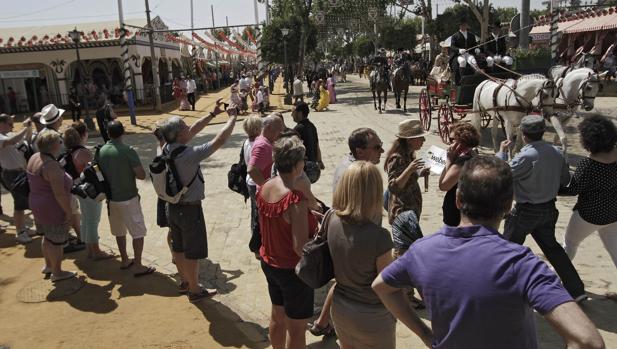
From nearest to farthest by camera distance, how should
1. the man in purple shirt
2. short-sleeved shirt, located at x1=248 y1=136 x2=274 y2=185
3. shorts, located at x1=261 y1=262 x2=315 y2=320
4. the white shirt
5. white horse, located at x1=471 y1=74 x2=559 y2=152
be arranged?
the man in purple shirt, shorts, located at x1=261 y1=262 x2=315 y2=320, short-sleeved shirt, located at x1=248 y1=136 x2=274 y2=185, white horse, located at x1=471 y1=74 x2=559 y2=152, the white shirt

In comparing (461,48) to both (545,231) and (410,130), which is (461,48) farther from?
(410,130)

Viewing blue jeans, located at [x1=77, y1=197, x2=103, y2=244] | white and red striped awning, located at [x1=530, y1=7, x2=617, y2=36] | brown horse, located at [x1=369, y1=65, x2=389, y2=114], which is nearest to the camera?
blue jeans, located at [x1=77, y1=197, x2=103, y2=244]

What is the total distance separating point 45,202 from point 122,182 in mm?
1008

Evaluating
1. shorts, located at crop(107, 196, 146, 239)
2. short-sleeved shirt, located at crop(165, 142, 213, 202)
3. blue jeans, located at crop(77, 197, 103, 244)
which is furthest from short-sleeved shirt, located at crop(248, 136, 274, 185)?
blue jeans, located at crop(77, 197, 103, 244)

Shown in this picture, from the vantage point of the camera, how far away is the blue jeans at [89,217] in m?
5.79

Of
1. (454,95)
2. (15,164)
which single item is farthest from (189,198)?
(454,95)

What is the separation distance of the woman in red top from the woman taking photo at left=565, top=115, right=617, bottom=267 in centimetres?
235

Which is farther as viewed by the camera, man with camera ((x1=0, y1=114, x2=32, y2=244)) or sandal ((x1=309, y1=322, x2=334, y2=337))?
man with camera ((x1=0, y1=114, x2=32, y2=244))

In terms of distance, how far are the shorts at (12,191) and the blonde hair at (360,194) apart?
5968mm

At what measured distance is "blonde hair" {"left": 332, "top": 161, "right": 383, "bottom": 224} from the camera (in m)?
2.53

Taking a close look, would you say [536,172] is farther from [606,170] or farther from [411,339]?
[411,339]

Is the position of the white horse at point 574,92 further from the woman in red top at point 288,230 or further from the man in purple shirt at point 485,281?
the man in purple shirt at point 485,281

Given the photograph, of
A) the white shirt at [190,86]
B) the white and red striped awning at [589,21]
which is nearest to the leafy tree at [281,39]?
the white shirt at [190,86]

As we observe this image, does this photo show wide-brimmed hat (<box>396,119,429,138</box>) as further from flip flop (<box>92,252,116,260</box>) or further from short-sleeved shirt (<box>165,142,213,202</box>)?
flip flop (<box>92,252,116,260</box>)
